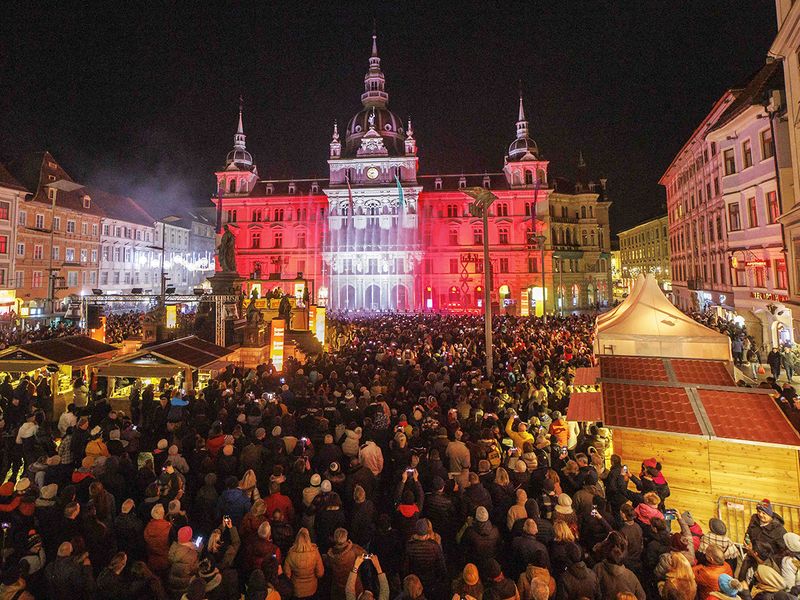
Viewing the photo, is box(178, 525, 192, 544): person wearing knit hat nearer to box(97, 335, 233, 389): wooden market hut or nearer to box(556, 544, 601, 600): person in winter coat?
box(556, 544, 601, 600): person in winter coat

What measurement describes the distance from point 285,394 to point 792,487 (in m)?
9.97

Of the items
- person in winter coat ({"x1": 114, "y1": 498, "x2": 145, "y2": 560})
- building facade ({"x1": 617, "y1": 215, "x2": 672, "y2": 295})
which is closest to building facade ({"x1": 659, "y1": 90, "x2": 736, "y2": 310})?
building facade ({"x1": 617, "y1": 215, "x2": 672, "y2": 295})

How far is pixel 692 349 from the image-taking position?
11047 mm

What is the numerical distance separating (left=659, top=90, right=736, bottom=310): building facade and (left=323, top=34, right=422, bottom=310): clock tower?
85.9 ft

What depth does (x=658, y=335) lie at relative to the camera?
1164cm

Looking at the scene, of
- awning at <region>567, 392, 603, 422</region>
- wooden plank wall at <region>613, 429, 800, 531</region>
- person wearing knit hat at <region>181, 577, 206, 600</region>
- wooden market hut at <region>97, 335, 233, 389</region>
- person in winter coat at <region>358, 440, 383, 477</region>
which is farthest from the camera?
wooden market hut at <region>97, 335, 233, 389</region>

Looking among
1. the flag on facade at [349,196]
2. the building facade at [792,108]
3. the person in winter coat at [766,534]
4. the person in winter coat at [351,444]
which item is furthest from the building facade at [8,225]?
the building facade at [792,108]

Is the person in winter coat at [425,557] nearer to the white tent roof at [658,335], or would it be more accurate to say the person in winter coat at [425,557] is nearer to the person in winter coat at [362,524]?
the person in winter coat at [362,524]

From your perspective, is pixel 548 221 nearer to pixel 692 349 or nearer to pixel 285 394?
pixel 692 349

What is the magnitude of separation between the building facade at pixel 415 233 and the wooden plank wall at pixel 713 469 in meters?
40.6

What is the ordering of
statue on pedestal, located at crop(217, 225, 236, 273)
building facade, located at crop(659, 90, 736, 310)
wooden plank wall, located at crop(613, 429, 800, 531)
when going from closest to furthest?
wooden plank wall, located at crop(613, 429, 800, 531) < statue on pedestal, located at crop(217, 225, 236, 273) < building facade, located at crop(659, 90, 736, 310)

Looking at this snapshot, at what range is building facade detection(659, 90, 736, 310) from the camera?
2539cm

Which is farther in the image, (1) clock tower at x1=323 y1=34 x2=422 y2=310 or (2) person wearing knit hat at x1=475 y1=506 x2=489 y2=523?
(1) clock tower at x1=323 y1=34 x2=422 y2=310

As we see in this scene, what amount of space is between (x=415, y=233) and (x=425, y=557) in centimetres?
4663
